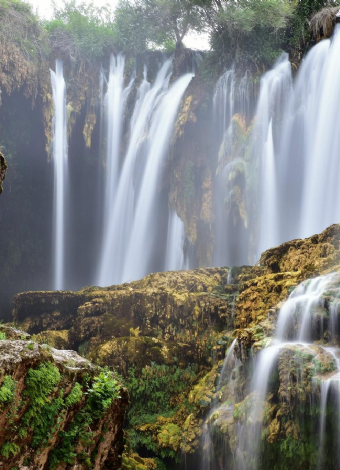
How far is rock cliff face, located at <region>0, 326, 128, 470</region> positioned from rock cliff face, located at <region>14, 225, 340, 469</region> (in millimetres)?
2094

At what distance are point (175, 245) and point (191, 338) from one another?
Result: 8.93 metres

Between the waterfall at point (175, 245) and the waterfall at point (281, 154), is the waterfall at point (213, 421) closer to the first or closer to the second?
the waterfall at point (281, 154)

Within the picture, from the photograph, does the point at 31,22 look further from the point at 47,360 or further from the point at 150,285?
the point at 47,360

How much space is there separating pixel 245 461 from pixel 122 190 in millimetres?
15417

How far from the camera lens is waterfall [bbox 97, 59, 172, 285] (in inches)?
768

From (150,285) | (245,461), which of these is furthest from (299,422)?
(150,285)

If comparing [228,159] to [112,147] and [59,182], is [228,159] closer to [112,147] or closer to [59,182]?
[112,147]

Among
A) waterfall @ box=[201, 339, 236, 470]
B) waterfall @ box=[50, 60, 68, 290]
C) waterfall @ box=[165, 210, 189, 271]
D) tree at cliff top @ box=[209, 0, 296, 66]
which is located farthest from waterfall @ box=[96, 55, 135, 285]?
waterfall @ box=[201, 339, 236, 470]

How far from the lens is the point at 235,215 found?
702 inches

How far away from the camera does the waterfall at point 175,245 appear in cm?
1862

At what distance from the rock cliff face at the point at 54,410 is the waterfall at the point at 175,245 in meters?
14.3

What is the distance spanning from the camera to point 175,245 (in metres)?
19.1

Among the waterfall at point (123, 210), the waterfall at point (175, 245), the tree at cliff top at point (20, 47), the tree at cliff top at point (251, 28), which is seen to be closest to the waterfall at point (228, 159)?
the tree at cliff top at point (251, 28)

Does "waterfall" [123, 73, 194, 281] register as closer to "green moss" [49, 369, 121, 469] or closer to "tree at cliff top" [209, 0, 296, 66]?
"tree at cliff top" [209, 0, 296, 66]
